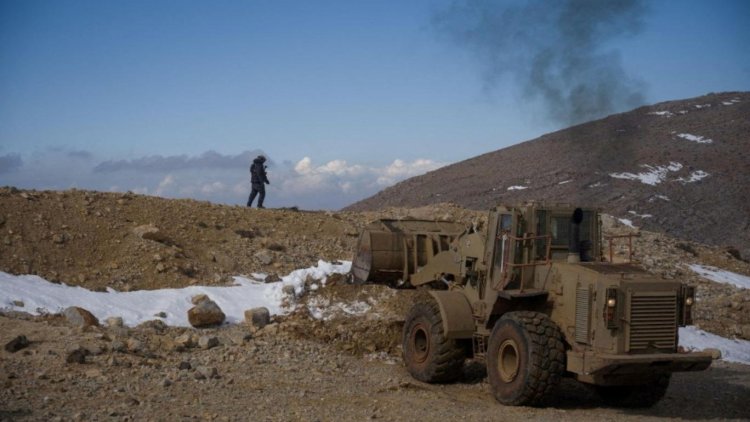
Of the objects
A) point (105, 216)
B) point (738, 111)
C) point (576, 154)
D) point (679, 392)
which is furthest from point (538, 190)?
point (679, 392)

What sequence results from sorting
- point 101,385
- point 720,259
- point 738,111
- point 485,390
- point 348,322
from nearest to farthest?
1. point 101,385
2. point 485,390
3. point 348,322
4. point 720,259
5. point 738,111

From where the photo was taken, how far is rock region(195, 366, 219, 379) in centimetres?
1012

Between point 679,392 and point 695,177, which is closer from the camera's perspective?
point 679,392

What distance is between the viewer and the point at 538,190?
41781 millimetres

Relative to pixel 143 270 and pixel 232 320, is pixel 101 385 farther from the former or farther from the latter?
pixel 143 270

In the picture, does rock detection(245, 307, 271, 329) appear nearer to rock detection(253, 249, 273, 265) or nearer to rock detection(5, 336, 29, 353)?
rock detection(253, 249, 273, 265)

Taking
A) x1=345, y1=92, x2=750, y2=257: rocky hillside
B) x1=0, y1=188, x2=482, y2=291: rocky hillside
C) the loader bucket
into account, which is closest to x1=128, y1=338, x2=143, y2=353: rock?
x1=0, y1=188, x2=482, y2=291: rocky hillside

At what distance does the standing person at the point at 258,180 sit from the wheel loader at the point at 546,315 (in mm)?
10758

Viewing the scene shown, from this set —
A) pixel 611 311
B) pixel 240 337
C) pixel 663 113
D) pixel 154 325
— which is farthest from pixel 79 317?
pixel 663 113

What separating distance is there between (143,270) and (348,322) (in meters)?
4.68

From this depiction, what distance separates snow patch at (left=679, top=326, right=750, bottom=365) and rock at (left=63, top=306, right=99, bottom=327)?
34.2 feet

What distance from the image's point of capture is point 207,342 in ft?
38.6

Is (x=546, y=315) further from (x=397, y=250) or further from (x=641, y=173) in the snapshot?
(x=641, y=173)

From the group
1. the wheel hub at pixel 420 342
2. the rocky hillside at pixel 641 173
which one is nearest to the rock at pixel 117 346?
the wheel hub at pixel 420 342
